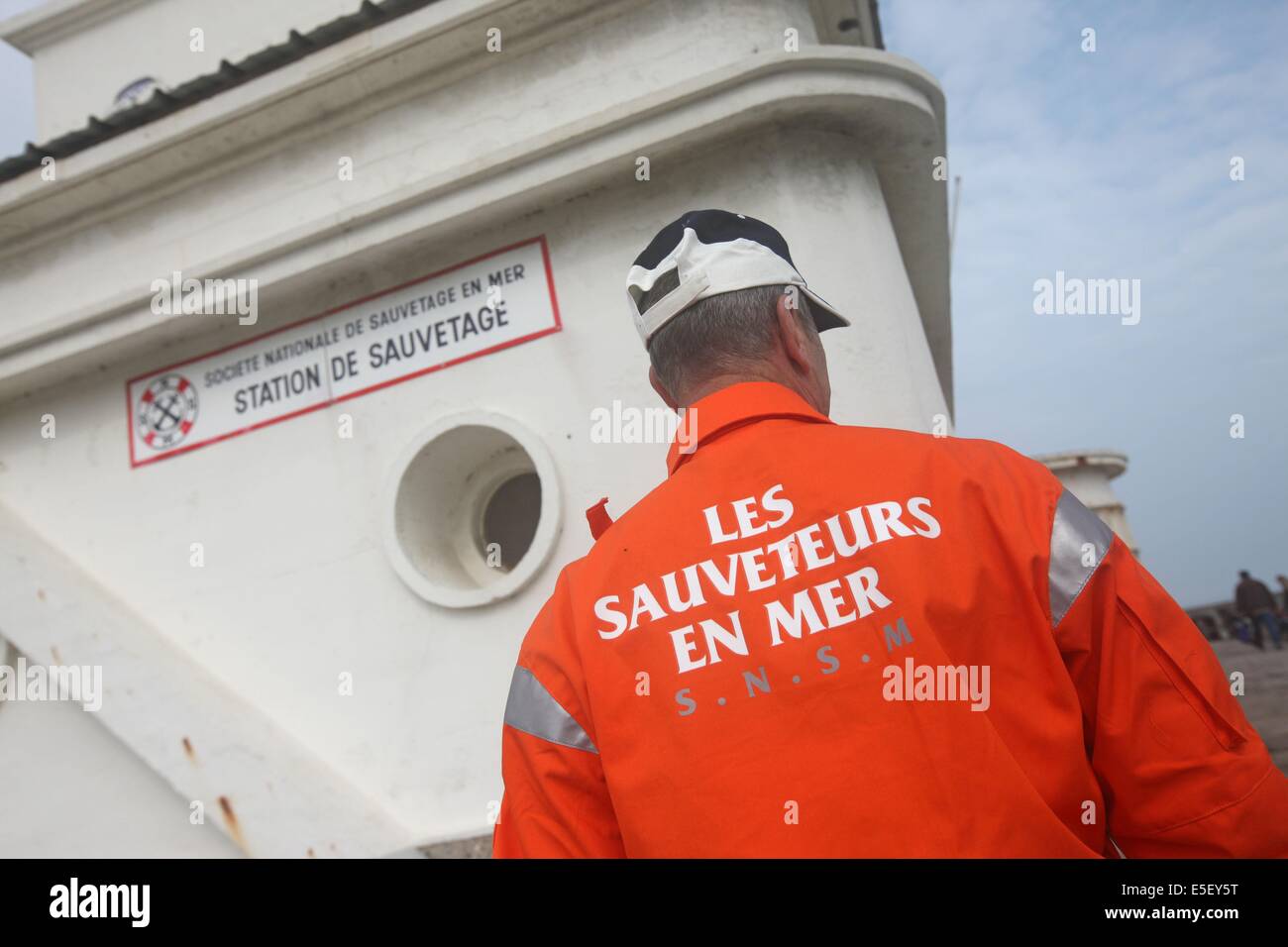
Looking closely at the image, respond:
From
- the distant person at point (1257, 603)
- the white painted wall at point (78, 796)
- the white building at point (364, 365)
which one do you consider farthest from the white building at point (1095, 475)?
the white painted wall at point (78, 796)

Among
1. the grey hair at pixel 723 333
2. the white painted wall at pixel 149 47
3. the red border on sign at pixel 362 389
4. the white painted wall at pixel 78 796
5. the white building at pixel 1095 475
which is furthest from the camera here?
the white building at pixel 1095 475

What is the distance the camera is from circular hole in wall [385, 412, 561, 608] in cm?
419

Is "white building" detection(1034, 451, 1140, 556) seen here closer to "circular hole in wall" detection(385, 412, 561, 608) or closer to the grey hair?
"circular hole in wall" detection(385, 412, 561, 608)

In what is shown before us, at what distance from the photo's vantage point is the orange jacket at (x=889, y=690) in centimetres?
134

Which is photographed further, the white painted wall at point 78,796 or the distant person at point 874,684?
the white painted wall at point 78,796

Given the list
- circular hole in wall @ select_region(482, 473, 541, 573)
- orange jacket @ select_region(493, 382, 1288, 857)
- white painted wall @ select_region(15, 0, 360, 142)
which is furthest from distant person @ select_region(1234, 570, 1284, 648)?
orange jacket @ select_region(493, 382, 1288, 857)

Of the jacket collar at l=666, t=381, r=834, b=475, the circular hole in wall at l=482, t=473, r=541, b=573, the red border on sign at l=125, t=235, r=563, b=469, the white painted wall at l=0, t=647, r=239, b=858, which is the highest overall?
the red border on sign at l=125, t=235, r=563, b=469

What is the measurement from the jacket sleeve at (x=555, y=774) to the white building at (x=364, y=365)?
2.44 metres

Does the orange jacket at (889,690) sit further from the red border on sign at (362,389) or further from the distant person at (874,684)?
the red border on sign at (362,389)

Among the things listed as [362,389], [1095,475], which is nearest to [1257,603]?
[1095,475]

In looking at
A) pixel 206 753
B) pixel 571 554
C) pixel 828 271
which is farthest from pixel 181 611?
pixel 828 271

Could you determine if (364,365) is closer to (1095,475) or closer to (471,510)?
(471,510)
